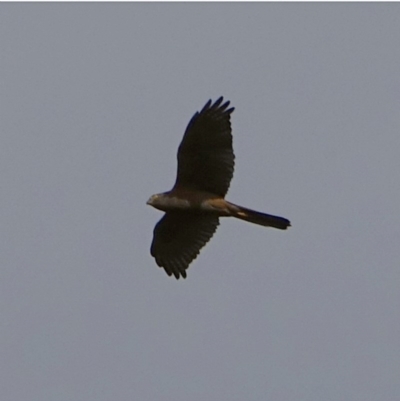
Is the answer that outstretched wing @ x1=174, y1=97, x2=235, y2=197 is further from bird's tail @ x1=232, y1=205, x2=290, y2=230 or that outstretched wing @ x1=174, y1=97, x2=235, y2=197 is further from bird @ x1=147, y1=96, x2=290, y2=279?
bird's tail @ x1=232, y1=205, x2=290, y2=230

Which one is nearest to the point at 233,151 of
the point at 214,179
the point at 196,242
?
the point at 214,179

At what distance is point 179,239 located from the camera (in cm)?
1956

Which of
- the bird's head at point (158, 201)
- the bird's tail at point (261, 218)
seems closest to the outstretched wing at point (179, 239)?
the bird's head at point (158, 201)

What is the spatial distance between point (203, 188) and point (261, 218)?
0.99 meters

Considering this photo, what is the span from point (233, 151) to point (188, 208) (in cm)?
101

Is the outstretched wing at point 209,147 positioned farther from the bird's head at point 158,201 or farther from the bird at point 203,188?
the bird's head at point 158,201

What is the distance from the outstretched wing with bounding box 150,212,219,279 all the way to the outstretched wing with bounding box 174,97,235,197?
0.81 meters

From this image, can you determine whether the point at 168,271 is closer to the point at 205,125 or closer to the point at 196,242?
the point at 196,242

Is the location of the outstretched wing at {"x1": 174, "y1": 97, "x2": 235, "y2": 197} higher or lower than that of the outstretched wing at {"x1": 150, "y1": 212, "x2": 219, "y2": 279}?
higher

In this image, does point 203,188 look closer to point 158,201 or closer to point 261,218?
point 158,201

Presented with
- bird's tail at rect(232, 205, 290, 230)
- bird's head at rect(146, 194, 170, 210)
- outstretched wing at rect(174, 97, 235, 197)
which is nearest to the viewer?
bird's tail at rect(232, 205, 290, 230)

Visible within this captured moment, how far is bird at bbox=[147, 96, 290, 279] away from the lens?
18438 millimetres

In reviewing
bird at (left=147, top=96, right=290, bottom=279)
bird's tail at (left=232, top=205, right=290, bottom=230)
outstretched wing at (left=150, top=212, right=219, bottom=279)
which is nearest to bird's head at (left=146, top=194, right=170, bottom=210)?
bird at (left=147, top=96, right=290, bottom=279)

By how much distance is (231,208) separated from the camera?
1862cm
